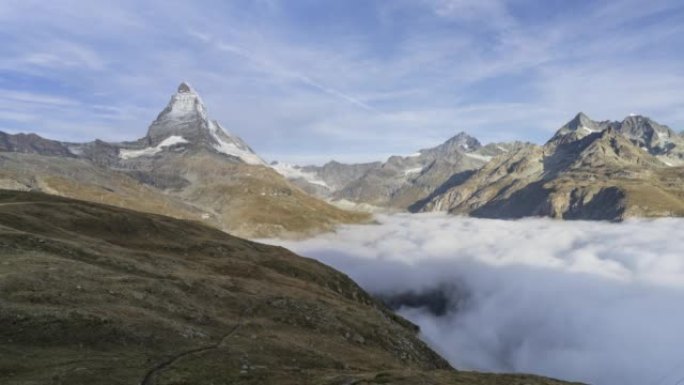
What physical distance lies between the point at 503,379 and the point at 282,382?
22.3 metres

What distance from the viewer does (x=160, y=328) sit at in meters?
50.9

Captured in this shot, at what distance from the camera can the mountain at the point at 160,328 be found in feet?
133

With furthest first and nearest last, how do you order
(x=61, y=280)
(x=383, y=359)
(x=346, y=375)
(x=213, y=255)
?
(x=213, y=255), (x=383, y=359), (x=61, y=280), (x=346, y=375)

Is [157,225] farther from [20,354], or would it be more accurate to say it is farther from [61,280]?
[20,354]

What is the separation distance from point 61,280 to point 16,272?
3.96m

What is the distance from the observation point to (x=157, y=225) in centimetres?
13662

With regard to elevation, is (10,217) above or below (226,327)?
above

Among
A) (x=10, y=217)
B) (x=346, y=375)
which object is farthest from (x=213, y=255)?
(x=346, y=375)

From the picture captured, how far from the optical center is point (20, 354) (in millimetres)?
38969

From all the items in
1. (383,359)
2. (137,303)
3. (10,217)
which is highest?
(10,217)

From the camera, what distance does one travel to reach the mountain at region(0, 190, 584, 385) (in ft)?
133

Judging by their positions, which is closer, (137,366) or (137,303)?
(137,366)

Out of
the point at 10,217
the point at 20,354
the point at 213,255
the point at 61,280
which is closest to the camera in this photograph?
the point at 20,354

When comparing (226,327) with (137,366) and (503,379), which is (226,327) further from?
(503,379)
